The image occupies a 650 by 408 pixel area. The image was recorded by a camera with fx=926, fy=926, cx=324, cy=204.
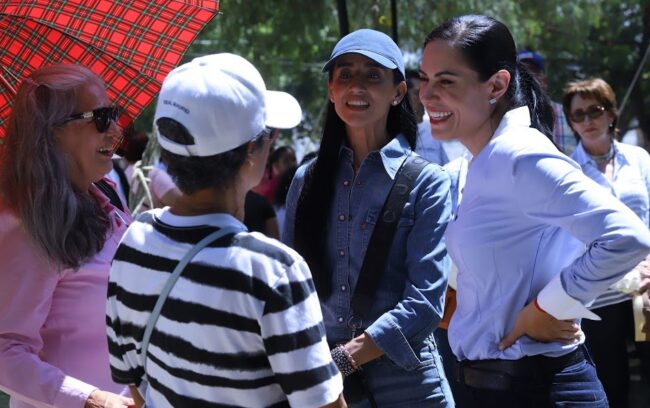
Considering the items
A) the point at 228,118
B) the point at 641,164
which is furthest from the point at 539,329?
the point at 641,164

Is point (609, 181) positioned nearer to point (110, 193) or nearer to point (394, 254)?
point (394, 254)

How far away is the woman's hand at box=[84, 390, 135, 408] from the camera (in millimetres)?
2873

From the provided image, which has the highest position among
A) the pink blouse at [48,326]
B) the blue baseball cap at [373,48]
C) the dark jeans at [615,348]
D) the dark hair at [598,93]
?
the blue baseball cap at [373,48]

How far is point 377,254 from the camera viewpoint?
10.3 feet

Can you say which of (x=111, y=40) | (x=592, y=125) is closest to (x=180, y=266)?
(x=111, y=40)

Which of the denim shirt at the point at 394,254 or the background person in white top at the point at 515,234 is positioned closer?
the background person in white top at the point at 515,234

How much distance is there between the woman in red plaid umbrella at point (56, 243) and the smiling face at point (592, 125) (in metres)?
3.44

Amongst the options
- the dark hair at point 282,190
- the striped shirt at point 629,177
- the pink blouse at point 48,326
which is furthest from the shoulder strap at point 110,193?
the dark hair at point 282,190

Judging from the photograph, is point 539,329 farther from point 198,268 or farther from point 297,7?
point 297,7

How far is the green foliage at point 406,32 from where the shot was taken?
12.1 m

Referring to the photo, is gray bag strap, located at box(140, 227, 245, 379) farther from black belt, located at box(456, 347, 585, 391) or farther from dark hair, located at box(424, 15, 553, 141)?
dark hair, located at box(424, 15, 553, 141)

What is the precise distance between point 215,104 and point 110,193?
167cm

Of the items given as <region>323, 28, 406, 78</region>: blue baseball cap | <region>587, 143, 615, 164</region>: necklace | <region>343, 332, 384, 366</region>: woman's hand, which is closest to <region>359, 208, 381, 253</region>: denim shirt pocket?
<region>343, 332, 384, 366</region>: woman's hand

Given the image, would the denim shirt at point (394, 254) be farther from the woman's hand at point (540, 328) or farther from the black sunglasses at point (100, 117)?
the black sunglasses at point (100, 117)
